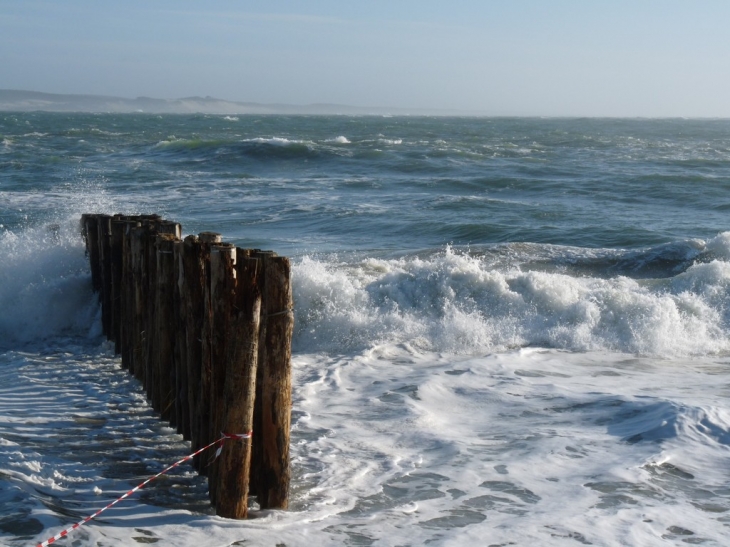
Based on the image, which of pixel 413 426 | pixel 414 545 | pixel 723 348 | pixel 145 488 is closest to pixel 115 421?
pixel 145 488

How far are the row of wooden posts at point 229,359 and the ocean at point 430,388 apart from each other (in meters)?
0.24

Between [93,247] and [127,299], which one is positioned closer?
[127,299]

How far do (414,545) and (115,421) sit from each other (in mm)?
3118

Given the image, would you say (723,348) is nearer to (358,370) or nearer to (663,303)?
(663,303)

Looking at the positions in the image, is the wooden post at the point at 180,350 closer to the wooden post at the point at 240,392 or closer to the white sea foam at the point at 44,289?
the wooden post at the point at 240,392

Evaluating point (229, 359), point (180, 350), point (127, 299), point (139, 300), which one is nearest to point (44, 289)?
point (127, 299)

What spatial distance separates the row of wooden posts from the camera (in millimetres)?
4977

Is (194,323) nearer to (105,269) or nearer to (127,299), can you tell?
(127,299)

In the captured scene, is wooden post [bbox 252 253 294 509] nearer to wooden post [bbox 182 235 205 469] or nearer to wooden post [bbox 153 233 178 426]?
wooden post [bbox 182 235 205 469]

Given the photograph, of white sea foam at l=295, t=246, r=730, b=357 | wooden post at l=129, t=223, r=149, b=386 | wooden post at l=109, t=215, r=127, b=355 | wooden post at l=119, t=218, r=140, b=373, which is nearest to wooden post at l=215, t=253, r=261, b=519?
wooden post at l=129, t=223, r=149, b=386

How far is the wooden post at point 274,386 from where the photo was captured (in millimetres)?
5051

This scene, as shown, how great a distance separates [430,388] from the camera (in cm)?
812

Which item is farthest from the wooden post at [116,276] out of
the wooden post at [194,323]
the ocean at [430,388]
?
the wooden post at [194,323]

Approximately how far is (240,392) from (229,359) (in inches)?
8.2
